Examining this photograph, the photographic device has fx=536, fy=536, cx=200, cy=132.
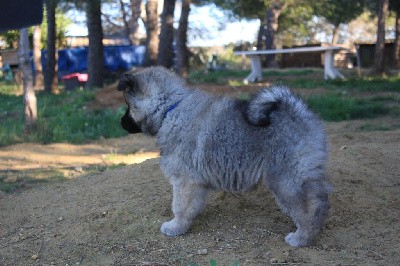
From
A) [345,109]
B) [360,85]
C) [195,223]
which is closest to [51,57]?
[360,85]

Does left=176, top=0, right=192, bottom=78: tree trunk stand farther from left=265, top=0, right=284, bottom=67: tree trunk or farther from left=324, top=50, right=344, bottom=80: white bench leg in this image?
left=265, top=0, right=284, bottom=67: tree trunk

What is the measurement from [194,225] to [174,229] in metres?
A: 0.26

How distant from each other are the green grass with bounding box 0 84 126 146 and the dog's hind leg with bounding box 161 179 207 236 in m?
6.24

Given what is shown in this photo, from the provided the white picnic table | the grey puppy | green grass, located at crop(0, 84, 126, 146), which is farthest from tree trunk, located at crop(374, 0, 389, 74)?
the grey puppy

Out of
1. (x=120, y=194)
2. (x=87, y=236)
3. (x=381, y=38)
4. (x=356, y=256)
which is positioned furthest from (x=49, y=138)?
(x=381, y=38)

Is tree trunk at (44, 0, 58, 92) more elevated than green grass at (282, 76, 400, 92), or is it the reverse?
tree trunk at (44, 0, 58, 92)

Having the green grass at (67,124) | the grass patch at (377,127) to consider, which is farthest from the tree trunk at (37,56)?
the grass patch at (377,127)

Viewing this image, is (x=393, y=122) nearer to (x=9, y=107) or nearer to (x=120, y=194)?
(x=120, y=194)

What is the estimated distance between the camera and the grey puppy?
3.68m

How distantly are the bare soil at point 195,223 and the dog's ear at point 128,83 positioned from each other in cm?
110

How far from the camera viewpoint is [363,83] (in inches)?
596

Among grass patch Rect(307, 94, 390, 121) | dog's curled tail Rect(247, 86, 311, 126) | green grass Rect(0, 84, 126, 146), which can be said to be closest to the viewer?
dog's curled tail Rect(247, 86, 311, 126)

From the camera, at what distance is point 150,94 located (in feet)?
13.9

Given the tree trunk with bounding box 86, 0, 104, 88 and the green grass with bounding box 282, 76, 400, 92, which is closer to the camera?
the green grass with bounding box 282, 76, 400, 92
